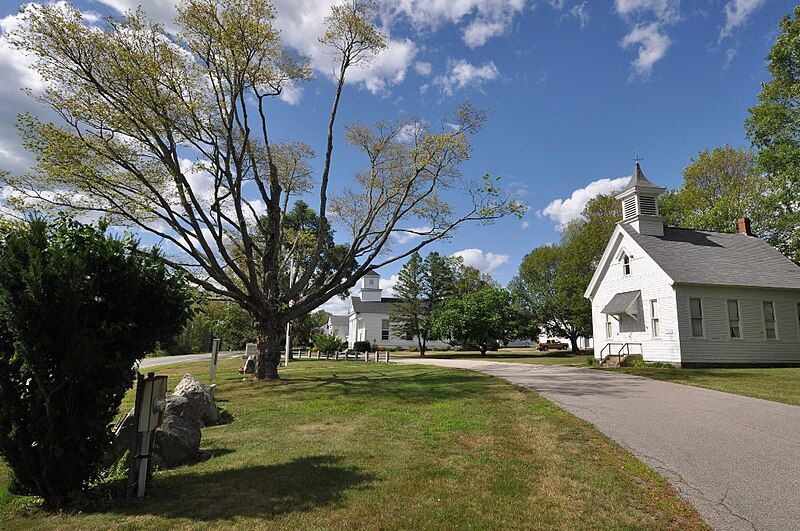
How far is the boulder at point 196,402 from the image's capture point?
7129 millimetres

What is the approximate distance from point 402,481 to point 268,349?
1286 cm

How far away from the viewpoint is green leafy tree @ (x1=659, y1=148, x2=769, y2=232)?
33.5 meters

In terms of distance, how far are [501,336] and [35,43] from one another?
32.6 metres

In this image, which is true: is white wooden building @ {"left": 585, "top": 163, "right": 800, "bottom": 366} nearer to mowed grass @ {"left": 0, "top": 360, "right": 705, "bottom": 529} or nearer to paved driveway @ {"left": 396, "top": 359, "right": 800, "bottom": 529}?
paved driveway @ {"left": 396, "top": 359, "right": 800, "bottom": 529}

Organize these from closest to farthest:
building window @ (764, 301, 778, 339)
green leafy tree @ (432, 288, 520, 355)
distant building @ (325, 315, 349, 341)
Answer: building window @ (764, 301, 778, 339)
green leafy tree @ (432, 288, 520, 355)
distant building @ (325, 315, 349, 341)

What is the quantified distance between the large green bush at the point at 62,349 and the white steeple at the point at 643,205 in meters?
25.3

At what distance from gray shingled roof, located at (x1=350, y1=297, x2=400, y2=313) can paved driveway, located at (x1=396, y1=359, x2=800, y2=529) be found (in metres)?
44.2

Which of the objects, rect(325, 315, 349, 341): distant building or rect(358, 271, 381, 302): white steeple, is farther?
rect(325, 315, 349, 341): distant building

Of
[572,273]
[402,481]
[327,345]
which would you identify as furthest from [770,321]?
[327,345]

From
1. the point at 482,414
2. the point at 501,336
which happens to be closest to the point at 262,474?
the point at 482,414

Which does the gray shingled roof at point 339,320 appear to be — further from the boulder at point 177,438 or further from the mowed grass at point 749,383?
the boulder at point 177,438

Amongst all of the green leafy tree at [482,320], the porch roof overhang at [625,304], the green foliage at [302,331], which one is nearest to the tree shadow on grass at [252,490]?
the porch roof overhang at [625,304]

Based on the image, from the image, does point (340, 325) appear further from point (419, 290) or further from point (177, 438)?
point (177, 438)

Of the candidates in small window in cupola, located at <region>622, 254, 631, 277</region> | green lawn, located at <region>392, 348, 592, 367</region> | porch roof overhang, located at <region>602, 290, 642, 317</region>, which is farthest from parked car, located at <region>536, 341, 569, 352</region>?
porch roof overhang, located at <region>602, 290, 642, 317</region>
